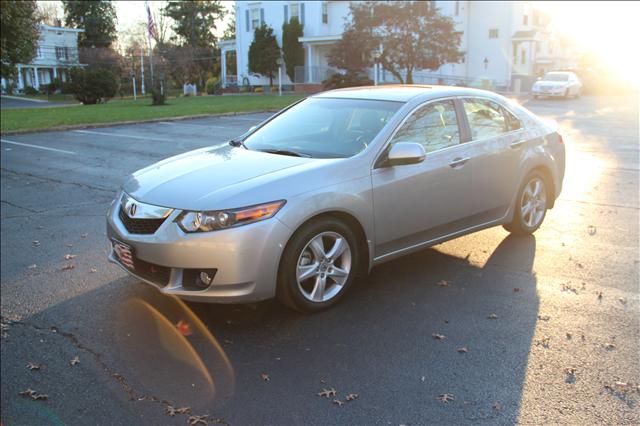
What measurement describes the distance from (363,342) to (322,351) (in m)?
0.30

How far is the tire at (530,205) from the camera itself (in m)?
6.16

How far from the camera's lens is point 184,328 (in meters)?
4.30

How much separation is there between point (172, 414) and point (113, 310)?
1.61 meters

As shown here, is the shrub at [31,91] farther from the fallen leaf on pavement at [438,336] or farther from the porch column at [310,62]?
the fallen leaf on pavement at [438,336]

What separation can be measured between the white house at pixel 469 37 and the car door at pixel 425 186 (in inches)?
1400

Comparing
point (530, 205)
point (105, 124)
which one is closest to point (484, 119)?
point (530, 205)

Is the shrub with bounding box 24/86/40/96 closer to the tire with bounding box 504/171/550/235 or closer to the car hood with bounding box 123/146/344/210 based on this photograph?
the car hood with bounding box 123/146/344/210

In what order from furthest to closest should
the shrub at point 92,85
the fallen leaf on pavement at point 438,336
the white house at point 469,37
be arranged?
1. the white house at point 469,37
2. the shrub at point 92,85
3. the fallen leaf on pavement at point 438,336

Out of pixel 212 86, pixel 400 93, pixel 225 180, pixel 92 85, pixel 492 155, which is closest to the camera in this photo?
pixel 225 180

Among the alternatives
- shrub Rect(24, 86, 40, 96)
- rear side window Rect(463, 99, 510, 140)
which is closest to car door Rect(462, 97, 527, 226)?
rear side window Rect(463, 99, 510, 140)

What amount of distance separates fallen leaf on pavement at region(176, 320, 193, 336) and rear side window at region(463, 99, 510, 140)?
119 inches

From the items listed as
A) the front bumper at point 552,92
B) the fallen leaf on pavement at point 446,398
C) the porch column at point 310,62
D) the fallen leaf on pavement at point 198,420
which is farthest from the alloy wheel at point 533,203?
the porch column at point 310,62

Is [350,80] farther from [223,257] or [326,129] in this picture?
[223,257]

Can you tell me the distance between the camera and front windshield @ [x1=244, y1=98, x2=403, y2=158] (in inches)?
196
